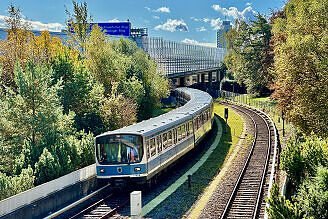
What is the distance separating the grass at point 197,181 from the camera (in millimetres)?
15453

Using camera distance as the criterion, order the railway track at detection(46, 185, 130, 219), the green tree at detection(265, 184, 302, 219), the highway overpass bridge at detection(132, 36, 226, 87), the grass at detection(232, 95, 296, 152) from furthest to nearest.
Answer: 1. the highway overpass bridge at detection(132, 36, 226, 87)
2. the grass at detection(232, 95, 296, 152)
3. the railway track at detection(46, 185, 130, 219)
4. the green tree at detection(265, 184, 302, 219)

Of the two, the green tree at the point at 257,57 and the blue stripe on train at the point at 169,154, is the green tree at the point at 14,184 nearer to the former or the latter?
→ the blue stripe on train at the point at 169,154

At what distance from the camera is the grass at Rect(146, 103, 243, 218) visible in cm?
1545

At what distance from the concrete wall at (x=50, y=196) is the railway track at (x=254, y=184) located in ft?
21.3

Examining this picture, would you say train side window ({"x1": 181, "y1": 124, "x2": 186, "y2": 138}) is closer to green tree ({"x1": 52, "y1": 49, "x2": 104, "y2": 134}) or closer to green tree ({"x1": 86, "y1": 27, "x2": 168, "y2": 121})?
green tree ({"x1": 52, "y1": 49, "x2": 104, "y2": 134})

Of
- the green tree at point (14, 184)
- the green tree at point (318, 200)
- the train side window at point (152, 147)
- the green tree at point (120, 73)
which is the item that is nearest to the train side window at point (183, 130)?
the train side window at point (152, 147)

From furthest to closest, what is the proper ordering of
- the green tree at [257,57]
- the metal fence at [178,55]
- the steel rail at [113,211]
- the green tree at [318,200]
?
the metal fence at [178,55] < the green tree at [257,57] < the steel rail at [113,211] < the green tree at [318,200]

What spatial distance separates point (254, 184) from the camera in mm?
18766

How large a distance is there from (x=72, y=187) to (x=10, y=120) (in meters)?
6.52

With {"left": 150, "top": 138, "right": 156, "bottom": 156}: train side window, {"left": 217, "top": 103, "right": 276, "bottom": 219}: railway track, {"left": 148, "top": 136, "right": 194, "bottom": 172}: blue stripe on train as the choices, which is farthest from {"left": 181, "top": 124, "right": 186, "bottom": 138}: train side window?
{"left": 150, "top": 138, "right": 156, "bottom": 156}: train side window

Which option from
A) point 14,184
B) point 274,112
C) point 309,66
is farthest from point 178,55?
point 14,184

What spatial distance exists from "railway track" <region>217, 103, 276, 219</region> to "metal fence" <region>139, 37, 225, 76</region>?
128ft

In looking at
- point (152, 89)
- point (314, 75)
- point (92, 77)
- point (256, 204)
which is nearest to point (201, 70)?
point (152, 89)

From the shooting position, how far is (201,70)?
293 feet
